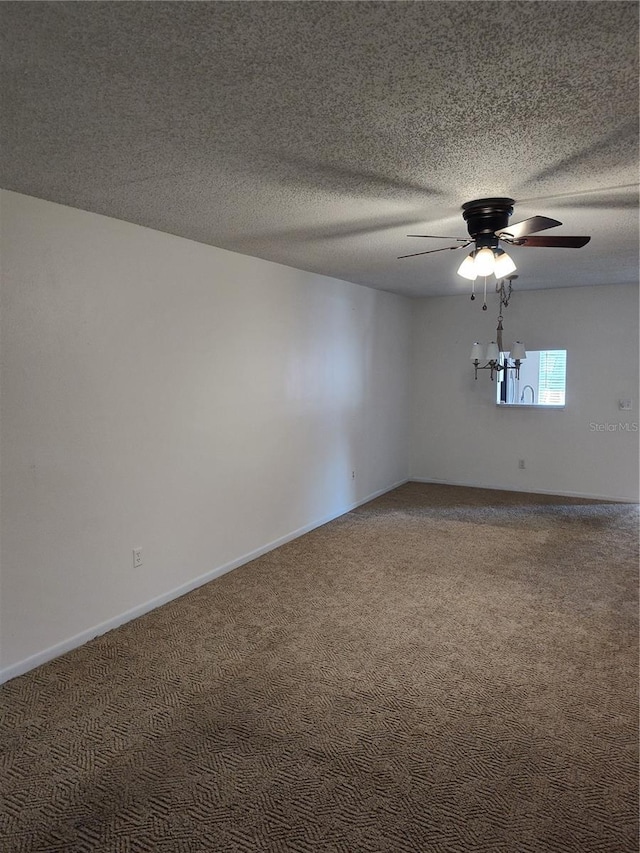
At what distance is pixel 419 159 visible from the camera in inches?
91.6

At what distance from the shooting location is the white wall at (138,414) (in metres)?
2.84

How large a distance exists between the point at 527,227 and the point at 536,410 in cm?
432

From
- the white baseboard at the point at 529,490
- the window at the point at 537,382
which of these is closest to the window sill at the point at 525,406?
the window at the point at 537,382

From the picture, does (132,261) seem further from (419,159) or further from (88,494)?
(419,159)

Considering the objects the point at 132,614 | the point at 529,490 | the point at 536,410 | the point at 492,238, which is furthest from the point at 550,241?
the point at 529,490

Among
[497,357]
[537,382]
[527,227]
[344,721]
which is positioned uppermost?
[527,227]

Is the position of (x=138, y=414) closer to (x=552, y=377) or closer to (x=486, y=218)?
(x=486, y=218)

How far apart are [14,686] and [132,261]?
234 centimetres

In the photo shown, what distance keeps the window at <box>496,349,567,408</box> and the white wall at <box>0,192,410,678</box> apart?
2.55 meters

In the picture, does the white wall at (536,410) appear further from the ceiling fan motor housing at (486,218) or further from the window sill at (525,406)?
the ceiling fan motor housing at (486,218)

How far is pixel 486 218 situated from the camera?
2.98 metres

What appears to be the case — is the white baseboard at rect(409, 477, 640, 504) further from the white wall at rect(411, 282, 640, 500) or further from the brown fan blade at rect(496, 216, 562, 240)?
the brown fan blade at rect(496, 216, 562, 240)

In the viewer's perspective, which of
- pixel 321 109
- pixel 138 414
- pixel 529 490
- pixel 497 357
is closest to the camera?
pixel 321 109

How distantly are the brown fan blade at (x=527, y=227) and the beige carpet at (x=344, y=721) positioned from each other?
2198 mm
